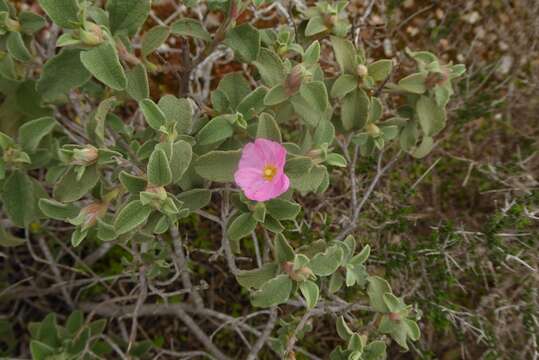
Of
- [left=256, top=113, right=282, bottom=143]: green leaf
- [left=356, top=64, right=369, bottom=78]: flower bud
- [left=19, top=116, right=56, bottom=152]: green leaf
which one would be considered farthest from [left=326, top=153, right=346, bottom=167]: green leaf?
[left=19, top=116, right=56, bottom=152]: green leaf

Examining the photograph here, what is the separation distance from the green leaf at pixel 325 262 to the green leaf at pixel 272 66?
0.36m

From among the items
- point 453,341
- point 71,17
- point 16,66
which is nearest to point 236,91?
point 71,17

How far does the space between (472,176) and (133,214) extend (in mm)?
1170

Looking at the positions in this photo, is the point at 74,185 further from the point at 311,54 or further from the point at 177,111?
the point at 311,54

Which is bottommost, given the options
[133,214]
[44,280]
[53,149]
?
[44,280]

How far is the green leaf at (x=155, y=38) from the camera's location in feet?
4.23

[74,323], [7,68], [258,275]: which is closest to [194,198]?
[258,275]

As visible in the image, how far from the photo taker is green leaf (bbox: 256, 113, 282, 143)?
45.7 inches

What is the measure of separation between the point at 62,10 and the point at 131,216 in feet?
1.27

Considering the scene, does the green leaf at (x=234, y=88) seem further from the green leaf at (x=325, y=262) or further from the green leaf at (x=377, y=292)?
the green leaf at (x=377, y=292)

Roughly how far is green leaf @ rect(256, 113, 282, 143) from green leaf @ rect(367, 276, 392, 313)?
385mm

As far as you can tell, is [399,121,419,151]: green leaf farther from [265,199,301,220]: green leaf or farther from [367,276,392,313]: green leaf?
[265,199,301,220]: green leaf

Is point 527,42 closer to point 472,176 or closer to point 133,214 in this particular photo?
point 472,176

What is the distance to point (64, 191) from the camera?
1223 mm
